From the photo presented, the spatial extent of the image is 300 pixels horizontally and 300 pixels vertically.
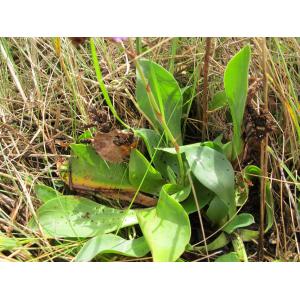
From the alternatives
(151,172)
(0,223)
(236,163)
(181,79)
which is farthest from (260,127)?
(0,223)

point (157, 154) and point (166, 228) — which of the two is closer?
point (166, 228)

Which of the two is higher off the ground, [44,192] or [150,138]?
[150,138]

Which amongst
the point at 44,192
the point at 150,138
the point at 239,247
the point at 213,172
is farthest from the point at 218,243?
the point at 44,192

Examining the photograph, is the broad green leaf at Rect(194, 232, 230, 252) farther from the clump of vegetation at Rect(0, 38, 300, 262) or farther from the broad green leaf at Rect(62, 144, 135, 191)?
the broad green leaf at Rect(62, 144, 135, 191)

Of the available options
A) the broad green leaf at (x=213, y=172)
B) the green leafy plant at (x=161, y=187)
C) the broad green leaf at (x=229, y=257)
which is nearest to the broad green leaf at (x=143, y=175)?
the green leafy plant at (x=161, y=187)

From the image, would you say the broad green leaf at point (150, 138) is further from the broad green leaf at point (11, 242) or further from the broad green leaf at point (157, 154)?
the broad green leaf at point (11, 242)

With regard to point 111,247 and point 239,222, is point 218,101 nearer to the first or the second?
point 239,222

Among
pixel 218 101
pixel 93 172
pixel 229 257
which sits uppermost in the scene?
pixel 218 101
